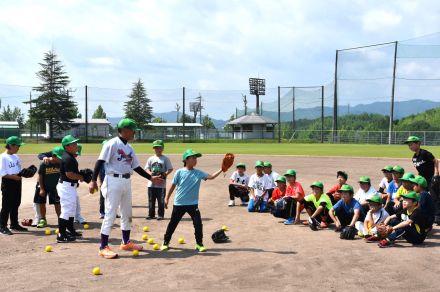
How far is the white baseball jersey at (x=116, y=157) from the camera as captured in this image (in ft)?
24.2

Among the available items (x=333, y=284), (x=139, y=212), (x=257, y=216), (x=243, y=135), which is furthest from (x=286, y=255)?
(x=243, y=135)

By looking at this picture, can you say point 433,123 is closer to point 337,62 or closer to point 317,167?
point 337,62

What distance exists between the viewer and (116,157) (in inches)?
293

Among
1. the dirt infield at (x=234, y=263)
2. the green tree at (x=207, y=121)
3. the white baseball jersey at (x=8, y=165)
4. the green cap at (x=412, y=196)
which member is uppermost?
the green tree at (x=207, y=121)

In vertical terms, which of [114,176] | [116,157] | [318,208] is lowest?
[318,208]

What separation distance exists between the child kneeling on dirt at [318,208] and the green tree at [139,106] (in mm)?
79831

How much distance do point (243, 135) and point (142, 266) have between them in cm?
8209

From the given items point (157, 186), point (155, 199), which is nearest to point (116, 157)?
point (157, 186)

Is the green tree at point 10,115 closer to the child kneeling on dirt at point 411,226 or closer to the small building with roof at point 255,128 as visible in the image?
the small building with roof at point 255,128

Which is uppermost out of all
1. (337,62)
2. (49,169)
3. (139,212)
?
(337,62)

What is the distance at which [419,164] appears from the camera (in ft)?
33.7

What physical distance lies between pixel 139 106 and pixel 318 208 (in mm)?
82159

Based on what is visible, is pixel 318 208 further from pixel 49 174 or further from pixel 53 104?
pixel 53 104

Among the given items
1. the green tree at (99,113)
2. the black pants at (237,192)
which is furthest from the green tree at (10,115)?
the black pants at (237,192)
